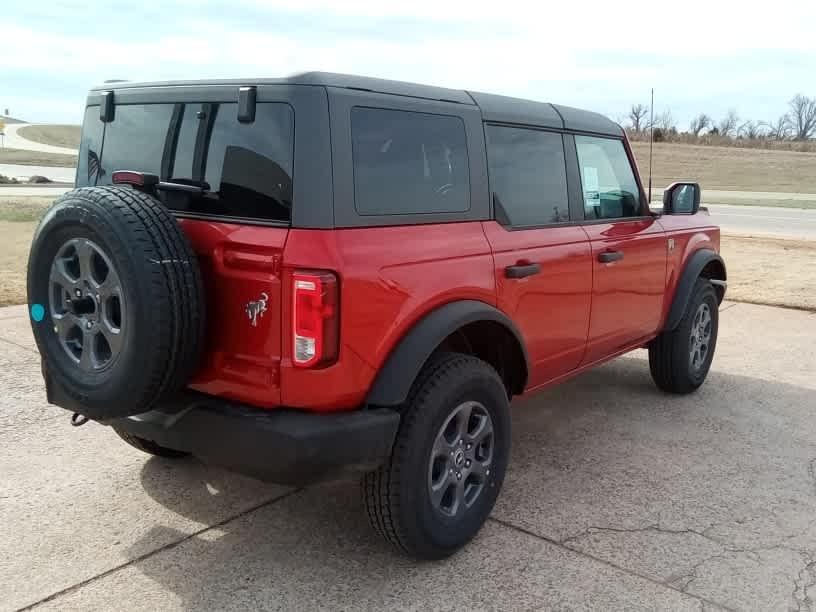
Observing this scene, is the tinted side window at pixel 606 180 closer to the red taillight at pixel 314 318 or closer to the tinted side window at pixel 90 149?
the red taillight at pixel 314 318

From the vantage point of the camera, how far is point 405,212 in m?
3.00

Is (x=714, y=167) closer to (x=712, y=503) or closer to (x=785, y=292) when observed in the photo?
(x=785, y=292)

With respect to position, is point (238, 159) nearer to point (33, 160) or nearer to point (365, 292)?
point (365, 292)

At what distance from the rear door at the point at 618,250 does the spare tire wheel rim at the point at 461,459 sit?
1.16 m

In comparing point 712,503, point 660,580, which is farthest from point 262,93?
point 712,503

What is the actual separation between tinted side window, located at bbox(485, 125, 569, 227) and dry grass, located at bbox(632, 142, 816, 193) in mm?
29395

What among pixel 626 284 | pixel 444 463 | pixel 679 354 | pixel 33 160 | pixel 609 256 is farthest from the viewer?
pixel 33 160

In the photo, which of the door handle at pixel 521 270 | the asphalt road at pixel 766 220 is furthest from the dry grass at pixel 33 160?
the door handle at pixel 521 270

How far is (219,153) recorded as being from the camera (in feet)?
9.46

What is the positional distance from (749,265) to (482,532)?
30.9ft

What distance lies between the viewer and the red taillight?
2.59 metres

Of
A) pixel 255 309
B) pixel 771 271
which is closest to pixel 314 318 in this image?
pixel 255 309

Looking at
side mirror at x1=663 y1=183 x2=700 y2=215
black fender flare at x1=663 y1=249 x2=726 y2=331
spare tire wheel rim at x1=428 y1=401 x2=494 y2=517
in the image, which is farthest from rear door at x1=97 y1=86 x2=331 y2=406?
black fender flare at x1=663 y1=249 x2=726 y2=331

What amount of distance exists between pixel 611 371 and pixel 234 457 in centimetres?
410
